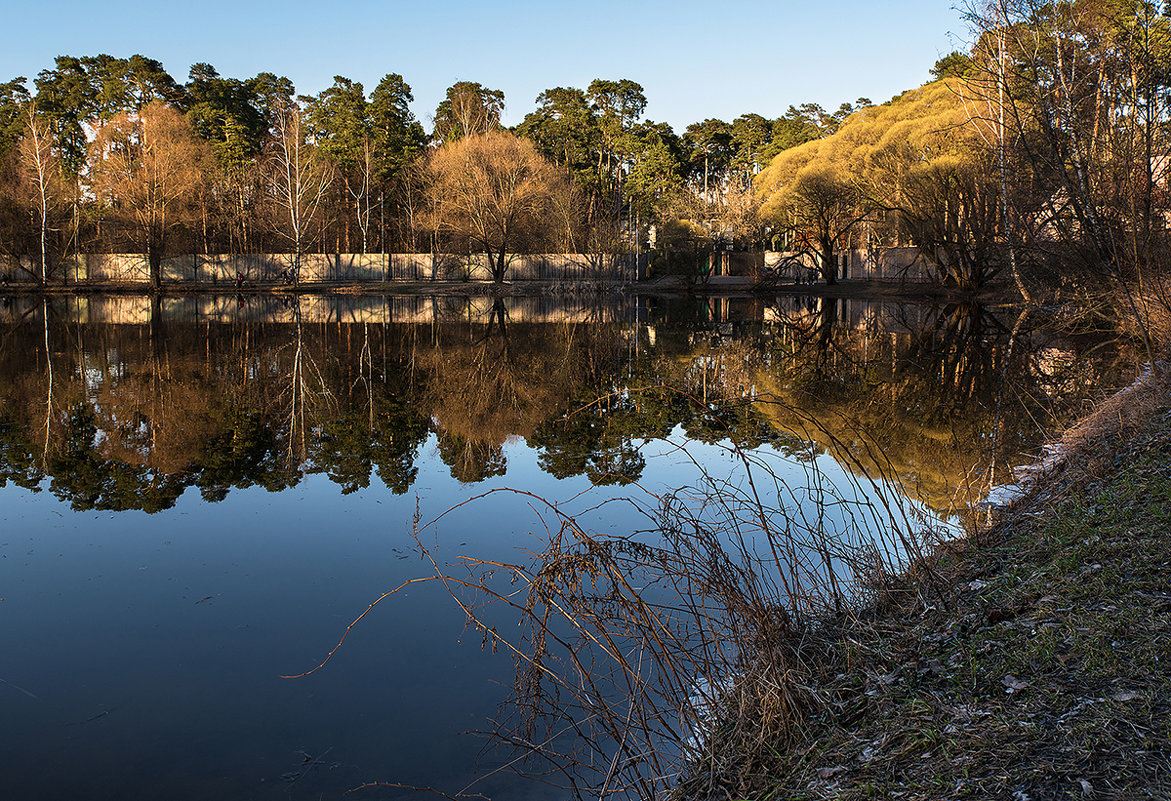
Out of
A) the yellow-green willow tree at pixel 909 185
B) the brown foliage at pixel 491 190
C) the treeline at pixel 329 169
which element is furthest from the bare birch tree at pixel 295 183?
the yellow-green willow tree at pixel 909 185

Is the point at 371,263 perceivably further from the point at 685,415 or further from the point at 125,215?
the point at 685,415

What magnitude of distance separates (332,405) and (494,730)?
9.48 m

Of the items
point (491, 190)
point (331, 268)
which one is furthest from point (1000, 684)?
point (331, 268)

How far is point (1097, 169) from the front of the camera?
11.6m

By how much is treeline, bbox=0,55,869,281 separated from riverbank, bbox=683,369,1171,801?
41.1 m

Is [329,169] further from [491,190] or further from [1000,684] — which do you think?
[1000,684]

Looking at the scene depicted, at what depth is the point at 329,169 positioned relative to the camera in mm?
50281

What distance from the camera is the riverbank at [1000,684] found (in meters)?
3.00

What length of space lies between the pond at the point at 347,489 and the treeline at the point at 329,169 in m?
27.6

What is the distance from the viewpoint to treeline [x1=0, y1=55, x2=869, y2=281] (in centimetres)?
4559

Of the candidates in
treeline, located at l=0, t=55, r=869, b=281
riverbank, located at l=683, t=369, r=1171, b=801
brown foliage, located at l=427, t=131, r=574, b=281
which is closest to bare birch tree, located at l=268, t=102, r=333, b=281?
treeline, located at l=0, t=55, r=869, b=281

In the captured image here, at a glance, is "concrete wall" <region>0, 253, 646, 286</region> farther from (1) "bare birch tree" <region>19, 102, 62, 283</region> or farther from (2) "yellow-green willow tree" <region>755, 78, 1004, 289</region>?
(2) "yellow-green willow tree" <region>755, 78, 1004, 289</region>

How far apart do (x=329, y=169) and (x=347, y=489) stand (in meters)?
45.6

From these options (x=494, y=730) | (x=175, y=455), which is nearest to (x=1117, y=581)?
(x=494, y=730)
